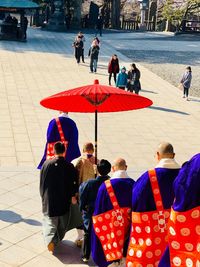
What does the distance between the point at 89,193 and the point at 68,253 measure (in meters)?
1.15

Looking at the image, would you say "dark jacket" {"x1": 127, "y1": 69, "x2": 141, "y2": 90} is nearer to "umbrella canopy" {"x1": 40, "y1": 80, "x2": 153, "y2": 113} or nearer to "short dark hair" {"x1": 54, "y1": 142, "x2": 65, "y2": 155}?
"umbrella canopy" {"x1": 40, "y1": 80, "x2": 153, "y2": 113}

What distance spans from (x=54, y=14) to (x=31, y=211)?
108 ft

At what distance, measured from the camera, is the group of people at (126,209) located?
4371 mm

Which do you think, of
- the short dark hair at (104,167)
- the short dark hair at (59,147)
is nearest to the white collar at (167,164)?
the short dark hair at (104,167)

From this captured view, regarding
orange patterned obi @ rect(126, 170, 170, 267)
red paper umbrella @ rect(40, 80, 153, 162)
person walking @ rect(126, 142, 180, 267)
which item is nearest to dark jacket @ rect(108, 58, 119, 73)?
red paper umbrella @ rect(40, 80, 153, 162)

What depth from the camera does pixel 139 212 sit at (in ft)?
16.1

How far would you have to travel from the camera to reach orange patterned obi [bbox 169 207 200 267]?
434cm

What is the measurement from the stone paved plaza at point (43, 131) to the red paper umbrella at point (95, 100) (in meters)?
1.89

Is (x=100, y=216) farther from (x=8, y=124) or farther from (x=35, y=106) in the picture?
(x=35, y=106)

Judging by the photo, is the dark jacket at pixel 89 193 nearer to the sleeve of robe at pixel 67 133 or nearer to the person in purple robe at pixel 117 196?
the person in purple robe at pixel 117 196

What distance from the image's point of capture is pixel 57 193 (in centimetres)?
616

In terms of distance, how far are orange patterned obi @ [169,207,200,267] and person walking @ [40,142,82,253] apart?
2.05 metres

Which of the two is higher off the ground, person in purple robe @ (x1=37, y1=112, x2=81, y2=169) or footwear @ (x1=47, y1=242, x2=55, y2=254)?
person in purple robe @ (x1=37, y1=112, x2=81, y2=169)

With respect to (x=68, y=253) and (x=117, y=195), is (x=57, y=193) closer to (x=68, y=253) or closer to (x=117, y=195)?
(x=68, y=253)
